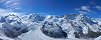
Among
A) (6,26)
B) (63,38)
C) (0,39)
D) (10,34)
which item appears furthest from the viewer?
(63,38)

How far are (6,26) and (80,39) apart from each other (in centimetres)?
4225

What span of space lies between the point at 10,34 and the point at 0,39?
151 ft

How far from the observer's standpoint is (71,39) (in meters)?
→ 109

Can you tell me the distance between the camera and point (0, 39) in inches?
2083

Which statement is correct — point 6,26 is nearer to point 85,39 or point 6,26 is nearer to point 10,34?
point 10,34

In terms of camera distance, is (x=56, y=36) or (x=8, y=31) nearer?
(x=8, y=31)

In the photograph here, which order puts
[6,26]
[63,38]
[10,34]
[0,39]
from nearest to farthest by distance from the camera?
[0,39]
[10,34]
[6,26]
[63,38]

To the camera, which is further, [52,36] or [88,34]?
[52,36]

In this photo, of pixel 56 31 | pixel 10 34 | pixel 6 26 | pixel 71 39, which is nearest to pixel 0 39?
pixel 10 34

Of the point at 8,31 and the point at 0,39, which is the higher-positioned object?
the point at 8,31

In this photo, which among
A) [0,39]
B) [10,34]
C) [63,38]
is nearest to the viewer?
[0,39]

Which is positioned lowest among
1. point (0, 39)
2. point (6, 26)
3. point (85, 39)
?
point (0, 39)

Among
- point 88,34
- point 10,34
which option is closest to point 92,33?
point 88,34

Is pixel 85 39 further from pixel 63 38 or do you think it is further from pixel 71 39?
pixel 63 38
